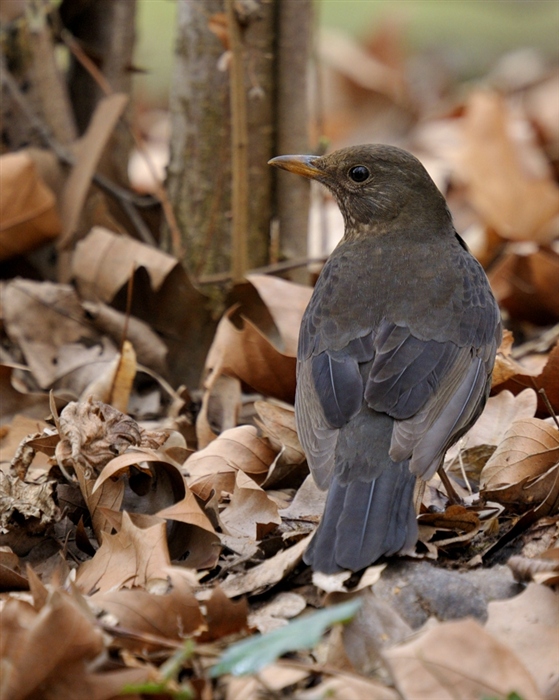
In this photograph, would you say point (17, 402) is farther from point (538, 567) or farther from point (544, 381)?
point (538, 567)

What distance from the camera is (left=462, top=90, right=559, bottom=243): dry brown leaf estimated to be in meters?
7.96

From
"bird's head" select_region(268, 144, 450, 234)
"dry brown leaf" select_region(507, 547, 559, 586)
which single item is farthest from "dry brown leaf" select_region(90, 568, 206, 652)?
"bird's head" select_region(268, 144, 450, 234)

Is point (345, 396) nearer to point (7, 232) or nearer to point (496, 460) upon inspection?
point (496, 460)

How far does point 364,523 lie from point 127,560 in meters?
0.84

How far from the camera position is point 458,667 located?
2.69 m

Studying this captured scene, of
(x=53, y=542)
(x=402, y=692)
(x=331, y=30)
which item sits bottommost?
(x=53, y=542)

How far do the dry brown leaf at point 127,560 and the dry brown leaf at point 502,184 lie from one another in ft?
15.8

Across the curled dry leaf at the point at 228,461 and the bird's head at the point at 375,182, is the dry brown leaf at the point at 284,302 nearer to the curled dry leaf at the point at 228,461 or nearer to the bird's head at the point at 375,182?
the bird's head at the point at 375,182

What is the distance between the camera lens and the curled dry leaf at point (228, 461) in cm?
420

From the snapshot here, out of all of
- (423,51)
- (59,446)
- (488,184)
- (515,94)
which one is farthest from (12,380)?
(423,51)

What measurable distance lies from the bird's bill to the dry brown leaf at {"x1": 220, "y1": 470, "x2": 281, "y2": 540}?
1.77 m

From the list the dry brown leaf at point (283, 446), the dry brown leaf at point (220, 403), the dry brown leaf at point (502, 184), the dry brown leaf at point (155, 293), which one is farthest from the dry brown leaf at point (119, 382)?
the dry brown leaf at point (502, 184)

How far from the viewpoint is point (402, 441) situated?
374 centimetres

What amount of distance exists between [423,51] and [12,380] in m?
12.0
